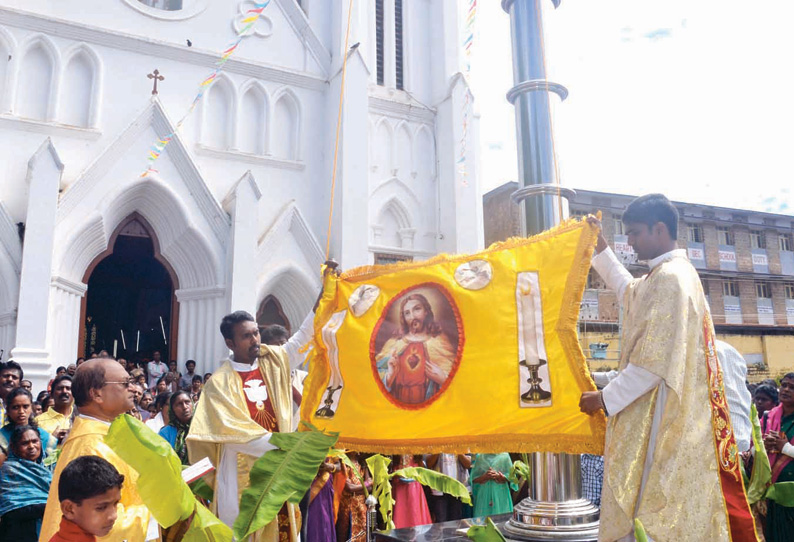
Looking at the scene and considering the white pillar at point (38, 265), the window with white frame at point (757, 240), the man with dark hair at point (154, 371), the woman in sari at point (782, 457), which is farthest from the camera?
the window with white frame at point (757, 240)

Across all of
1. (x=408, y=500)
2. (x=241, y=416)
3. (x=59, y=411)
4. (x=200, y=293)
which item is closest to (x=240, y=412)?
(x=241, y=416)

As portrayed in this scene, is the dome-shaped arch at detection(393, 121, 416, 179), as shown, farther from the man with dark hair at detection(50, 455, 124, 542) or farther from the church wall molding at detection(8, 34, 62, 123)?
the man with dark hair at detection(50, 455, 124, 542)

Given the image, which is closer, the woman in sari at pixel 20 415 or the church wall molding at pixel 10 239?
the woman in sari at pixel 20 415

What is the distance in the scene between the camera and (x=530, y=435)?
3.13 meters

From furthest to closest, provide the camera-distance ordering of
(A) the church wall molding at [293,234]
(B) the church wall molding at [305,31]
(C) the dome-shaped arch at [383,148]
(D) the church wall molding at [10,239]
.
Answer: (C) the dome-shaped arch at [383,148] < (B) the church wall molding at [305,31] < (A) the church wall molding at [293,234] < (D) the church wall molding at [10,239]

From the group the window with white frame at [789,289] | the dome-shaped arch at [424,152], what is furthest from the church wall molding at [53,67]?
the window with white frame at [789,289]

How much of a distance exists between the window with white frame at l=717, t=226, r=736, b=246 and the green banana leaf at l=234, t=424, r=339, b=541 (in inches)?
1294

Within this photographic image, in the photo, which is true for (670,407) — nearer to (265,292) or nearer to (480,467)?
(480,467)

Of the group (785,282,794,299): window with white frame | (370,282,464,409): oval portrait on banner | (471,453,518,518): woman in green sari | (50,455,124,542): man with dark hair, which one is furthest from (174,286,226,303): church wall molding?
(785,282,794,299): window with white frame

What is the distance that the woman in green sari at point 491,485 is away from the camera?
6270mm

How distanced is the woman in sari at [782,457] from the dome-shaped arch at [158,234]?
10512 millimetres

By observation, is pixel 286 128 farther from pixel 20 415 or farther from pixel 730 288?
pixel 730 288

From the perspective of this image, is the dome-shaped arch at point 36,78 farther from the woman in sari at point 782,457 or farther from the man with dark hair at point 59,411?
the woman in sari at point 782,457

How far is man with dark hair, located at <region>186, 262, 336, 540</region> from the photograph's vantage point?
382 centimetres
